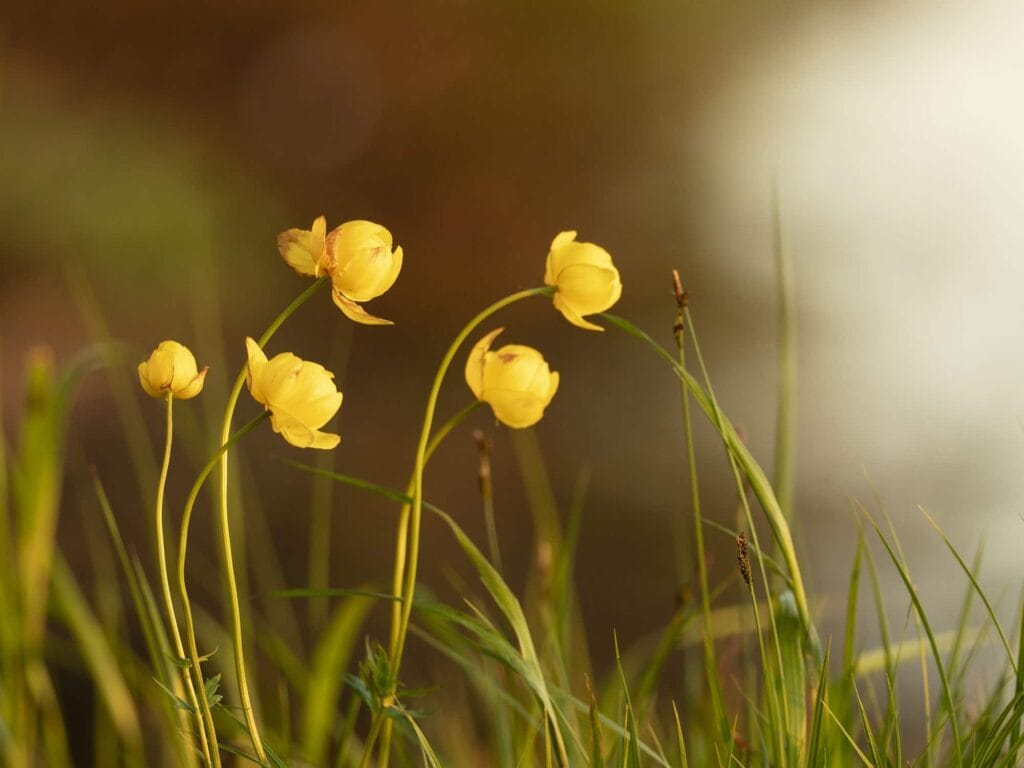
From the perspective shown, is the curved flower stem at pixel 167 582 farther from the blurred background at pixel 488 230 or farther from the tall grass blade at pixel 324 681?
the blurred background at pixel 488 230

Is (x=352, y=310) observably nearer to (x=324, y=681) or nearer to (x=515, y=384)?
(x=515, y=384)

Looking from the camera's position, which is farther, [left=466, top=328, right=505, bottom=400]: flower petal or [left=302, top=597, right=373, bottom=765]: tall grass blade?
[left=302, top=597, right=373, bottom=765]: tall grass blade

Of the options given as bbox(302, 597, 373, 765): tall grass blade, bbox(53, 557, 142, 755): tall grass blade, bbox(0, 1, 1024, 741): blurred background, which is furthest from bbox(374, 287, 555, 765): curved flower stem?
bbox(0, 1, 1024, 741): blurred background

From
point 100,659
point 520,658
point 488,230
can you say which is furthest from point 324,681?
point 488,230

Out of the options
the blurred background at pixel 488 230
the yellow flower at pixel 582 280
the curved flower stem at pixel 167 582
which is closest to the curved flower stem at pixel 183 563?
the curved flower stem at pixel 167 582

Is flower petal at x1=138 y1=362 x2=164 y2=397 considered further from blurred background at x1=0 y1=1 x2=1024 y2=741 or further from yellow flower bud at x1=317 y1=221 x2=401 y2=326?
blurred background at x1=0 y1=1 x2=1024 y2=741

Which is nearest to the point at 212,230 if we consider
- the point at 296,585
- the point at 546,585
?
the point at 296,585

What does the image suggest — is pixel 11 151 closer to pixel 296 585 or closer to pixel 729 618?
pixel 296 585

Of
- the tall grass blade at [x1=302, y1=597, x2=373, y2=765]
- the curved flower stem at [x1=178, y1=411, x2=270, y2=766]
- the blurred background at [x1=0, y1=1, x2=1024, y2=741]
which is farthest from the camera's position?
the blurred background at [x1=0, y1=1, x2=1024, y2=741]

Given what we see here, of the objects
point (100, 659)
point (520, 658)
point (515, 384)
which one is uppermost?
point (515, 384)
